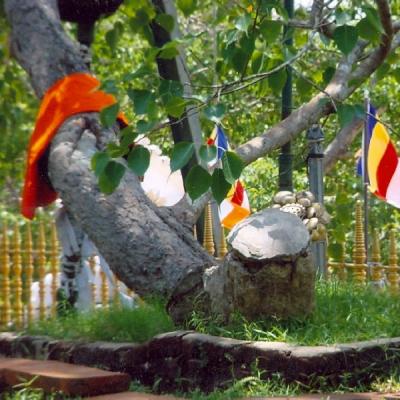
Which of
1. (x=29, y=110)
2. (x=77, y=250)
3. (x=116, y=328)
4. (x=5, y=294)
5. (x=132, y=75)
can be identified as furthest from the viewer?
(x=29, y=110)

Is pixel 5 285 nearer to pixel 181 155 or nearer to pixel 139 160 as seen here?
pixel 139 160

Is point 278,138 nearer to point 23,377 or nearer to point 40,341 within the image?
point 40,341

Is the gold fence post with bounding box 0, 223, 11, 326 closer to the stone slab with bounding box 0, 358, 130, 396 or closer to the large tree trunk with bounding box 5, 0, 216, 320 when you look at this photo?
the large tree trunk with bounding box 5, 0, 216, 320

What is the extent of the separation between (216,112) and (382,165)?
156 inches

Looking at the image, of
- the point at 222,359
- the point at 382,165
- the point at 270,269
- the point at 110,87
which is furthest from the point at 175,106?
the point at 382,165

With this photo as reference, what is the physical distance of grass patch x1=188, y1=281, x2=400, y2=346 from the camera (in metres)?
4.90

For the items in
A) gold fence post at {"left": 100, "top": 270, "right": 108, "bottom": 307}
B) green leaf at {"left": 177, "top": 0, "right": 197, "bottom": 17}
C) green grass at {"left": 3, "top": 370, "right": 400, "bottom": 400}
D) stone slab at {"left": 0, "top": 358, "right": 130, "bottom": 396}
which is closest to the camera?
green grass at {"left": 3, "top": 370, "right": 400, "bottom": 400}

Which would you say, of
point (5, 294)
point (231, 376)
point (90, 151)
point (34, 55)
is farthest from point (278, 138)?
point (5, 294)

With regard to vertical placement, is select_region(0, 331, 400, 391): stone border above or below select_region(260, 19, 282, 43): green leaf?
below

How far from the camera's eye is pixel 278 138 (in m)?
6.69

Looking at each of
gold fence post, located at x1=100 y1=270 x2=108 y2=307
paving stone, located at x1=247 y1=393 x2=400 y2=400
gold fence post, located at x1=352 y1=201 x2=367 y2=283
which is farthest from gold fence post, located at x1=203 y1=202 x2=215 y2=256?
paving stone, located at x1=247 y1=393 x2=400 y2=400

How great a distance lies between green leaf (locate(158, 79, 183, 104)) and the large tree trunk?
134cm

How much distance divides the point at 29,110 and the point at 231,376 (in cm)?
1011

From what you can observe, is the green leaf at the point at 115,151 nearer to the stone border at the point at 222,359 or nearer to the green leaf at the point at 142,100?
the green leaf at the point at 142,100
